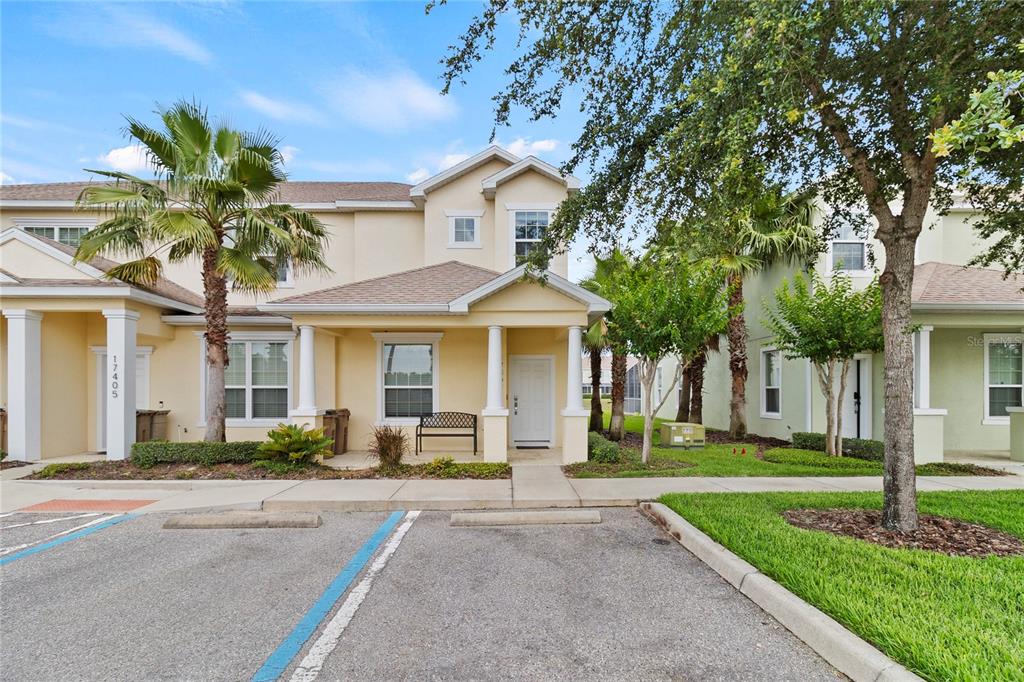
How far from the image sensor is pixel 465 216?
1428cm

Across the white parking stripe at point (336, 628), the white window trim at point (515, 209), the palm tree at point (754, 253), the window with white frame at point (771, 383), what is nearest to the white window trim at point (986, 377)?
the window with white frame at point (771, 383)

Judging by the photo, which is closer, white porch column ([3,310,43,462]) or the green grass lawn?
the green grass lawn

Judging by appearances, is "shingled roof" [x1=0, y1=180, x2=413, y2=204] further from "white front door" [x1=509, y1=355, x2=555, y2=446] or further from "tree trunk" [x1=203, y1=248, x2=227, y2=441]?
"white front door" [x1=509, y1=355, x2=555, y2=446]

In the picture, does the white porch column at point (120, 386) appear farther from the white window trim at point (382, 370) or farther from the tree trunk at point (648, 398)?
the tree trunk at point (648, 398)

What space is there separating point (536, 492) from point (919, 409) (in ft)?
30.5

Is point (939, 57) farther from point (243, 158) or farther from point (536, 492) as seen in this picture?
point (243, 158)

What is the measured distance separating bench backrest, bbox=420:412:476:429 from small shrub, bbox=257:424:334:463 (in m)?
2.69

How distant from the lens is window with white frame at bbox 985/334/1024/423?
42.3ft

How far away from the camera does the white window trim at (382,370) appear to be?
1264 cm

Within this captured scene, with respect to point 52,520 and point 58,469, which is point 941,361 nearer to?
point 52,520

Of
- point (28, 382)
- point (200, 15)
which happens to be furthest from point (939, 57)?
point (28, 382)

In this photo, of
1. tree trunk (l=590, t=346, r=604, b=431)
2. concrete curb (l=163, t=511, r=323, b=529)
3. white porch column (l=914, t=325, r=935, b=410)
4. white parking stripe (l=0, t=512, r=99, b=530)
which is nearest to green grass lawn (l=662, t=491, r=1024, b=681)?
concrete curb (l=163, t=511, r=323, b=529)

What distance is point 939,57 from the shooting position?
16.2ft

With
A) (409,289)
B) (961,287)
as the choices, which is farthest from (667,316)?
(961,287)
